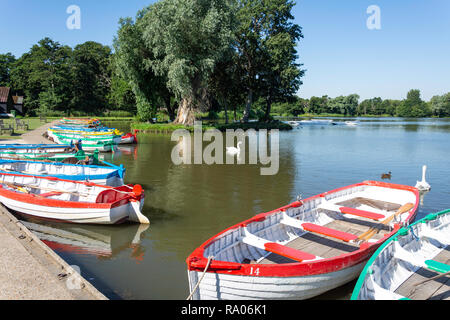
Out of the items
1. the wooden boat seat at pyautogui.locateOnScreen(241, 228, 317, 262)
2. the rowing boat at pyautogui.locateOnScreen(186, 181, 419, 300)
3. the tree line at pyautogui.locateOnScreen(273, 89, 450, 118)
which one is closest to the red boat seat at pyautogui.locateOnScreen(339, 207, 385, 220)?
the rowing boat at pyautogui.locateOnScreen(186, 181, 419, 300)

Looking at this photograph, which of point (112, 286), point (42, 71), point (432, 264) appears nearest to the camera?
point (432, 264)

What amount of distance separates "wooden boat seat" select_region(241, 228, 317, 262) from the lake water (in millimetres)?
1141

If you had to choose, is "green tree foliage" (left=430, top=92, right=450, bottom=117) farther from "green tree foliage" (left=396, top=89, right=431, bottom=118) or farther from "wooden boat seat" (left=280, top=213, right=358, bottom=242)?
"wooden boat seat" (left=280, top=213, right=358, bottom=242)

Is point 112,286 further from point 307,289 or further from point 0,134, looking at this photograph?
point 0,134

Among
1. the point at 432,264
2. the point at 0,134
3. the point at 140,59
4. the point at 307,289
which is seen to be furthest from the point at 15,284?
the point at 140,59

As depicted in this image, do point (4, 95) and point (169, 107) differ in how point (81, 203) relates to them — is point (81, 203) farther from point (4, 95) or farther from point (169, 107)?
point (4, 95)

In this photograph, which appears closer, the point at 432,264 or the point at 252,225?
the point at 432,264

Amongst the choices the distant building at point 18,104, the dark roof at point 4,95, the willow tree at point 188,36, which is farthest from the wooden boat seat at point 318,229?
the distant building at point 18,104

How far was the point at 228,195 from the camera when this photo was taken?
619 inches

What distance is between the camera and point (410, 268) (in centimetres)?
748

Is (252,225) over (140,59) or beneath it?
beneath

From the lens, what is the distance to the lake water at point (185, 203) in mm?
8023

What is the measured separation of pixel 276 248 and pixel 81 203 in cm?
692

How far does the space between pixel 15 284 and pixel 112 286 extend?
197 centimetres
